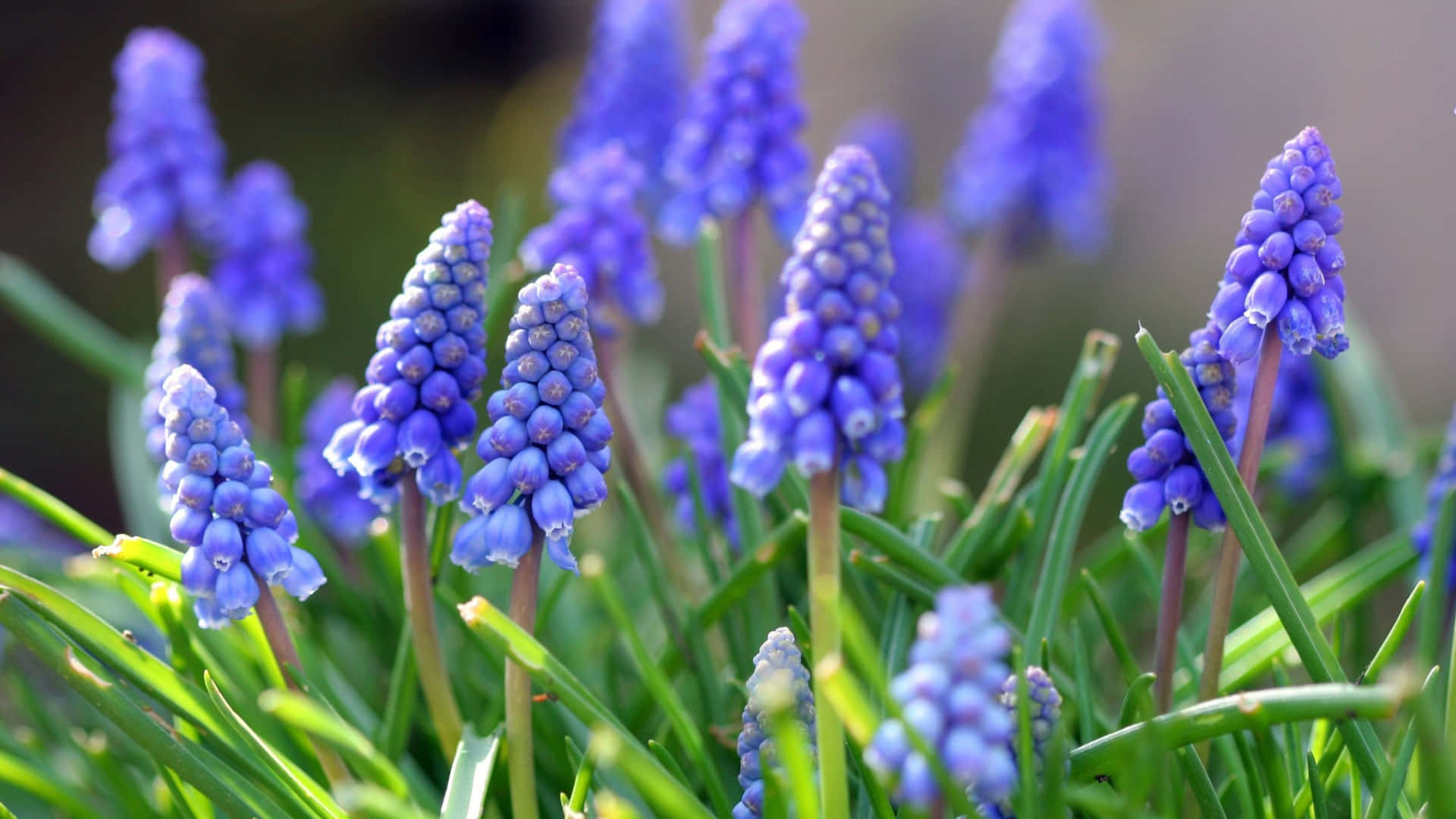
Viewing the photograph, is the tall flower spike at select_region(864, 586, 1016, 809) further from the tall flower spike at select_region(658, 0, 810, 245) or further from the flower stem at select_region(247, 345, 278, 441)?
the flower stem at select_region(247, 345, 278, 441)

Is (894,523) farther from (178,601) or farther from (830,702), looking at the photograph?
(178,601)

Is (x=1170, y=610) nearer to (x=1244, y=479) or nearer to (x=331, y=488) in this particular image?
(x=1244, y=479)

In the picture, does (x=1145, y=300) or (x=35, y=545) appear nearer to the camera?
(x=35, y=545)

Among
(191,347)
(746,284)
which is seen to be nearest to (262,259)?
(191,347)

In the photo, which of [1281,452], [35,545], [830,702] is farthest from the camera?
[35,545]

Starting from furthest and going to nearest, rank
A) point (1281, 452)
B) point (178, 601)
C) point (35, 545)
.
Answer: point (35, 545) < point (1281, 452) < point (178, 601)

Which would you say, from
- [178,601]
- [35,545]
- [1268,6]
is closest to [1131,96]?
[1268,6]

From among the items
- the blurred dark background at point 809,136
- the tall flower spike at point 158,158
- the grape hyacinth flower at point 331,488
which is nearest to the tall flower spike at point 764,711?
the grape hyacinth flower at point 331,488

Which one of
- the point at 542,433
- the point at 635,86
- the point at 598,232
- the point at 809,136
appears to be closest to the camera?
the point at 542,433

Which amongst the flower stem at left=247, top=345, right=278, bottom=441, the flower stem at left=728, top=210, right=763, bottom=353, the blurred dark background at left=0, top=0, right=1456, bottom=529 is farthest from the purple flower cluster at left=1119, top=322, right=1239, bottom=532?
the blurred dark background at left=0, top=0, right=1456, bottom=529
